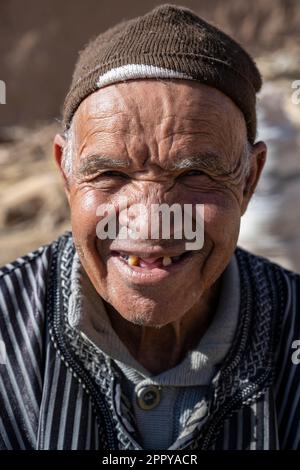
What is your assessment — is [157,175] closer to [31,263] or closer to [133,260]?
[133,260]

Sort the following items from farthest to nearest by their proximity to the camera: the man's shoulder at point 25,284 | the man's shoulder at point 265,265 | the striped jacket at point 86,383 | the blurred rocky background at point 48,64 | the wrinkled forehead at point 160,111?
the blurred rocky background at point 48,64
the man's shoulder at point 265,265
the man's shoulder at point 25,284
the striped jacket at point 86,383
the wrinkled forehead at point 160,111

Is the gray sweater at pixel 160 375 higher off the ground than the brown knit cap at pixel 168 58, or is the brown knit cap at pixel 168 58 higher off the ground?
the brown knit cap at pixel 168 58

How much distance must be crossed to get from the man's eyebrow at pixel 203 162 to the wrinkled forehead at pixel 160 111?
0.04 metres

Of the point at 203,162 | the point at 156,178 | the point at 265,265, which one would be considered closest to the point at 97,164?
the point at 156,178

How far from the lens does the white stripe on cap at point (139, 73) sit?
5.60ft

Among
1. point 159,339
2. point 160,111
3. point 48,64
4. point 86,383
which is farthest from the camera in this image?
point 48,64

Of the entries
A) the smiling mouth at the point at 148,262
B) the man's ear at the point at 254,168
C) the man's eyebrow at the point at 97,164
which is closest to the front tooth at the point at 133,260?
the smiling mouth at the point at 148,262

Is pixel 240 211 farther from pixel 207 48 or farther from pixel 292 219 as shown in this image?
pixel 292 219

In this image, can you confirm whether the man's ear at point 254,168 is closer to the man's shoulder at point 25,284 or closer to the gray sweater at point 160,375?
the gray sweater at point 160,375

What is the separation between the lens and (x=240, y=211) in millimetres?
1874

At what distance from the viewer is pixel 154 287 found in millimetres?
1764

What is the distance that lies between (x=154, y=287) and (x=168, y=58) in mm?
541

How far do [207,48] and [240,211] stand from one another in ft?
1.35

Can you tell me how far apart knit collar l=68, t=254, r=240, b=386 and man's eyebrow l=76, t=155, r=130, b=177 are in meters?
0.33
